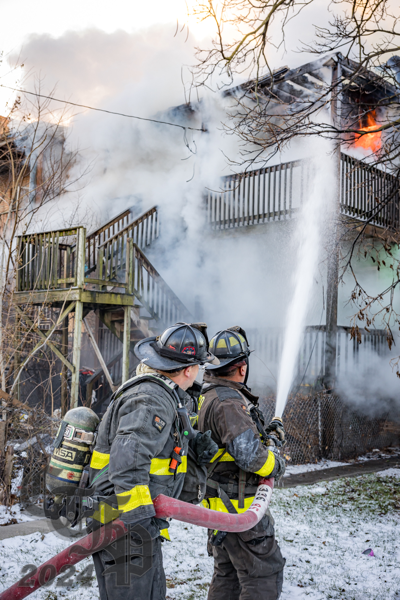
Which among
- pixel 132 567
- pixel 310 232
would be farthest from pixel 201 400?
pixel 310 232

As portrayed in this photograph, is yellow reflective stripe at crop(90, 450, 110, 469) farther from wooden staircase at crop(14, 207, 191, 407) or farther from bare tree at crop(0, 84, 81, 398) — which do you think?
wooden staircase at crop(14, 207, 191, 407)

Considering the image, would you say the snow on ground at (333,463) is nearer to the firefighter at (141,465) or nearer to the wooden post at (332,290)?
the wooden post at (332,290)

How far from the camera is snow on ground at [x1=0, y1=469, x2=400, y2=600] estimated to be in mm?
4125

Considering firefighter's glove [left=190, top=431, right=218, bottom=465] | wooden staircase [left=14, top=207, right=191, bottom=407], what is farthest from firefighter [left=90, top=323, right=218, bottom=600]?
wooden staircase [left=14, top=207, right=191, bottom=407]

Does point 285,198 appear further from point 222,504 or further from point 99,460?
point 99,460

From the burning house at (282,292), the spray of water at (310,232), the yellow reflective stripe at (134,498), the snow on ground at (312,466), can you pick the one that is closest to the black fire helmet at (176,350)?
the yellow reflective stripe at (134,498)

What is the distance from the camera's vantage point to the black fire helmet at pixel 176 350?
271 cm

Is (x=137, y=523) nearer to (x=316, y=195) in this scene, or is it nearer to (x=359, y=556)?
(x=359, y=556)

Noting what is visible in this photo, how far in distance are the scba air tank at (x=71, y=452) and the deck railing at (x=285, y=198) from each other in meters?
8.38

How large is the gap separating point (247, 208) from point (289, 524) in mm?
7573

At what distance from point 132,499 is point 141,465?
15 centimetres

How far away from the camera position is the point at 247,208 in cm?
1179

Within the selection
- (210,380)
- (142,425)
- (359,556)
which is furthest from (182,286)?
(142,425)

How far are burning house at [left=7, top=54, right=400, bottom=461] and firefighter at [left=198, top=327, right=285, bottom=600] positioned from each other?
5.38 m
